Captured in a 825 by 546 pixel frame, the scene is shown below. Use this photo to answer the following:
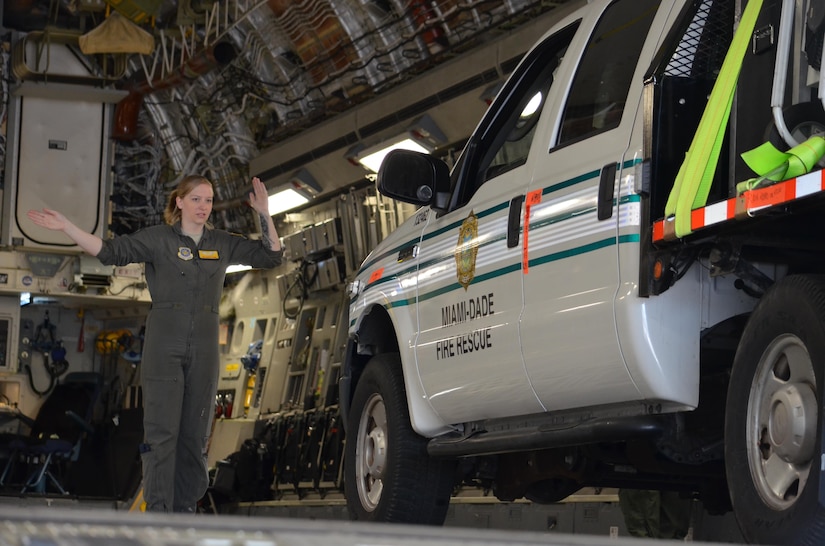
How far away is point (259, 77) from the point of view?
596 inches

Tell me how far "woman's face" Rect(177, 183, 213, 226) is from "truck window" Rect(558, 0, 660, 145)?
2.37m

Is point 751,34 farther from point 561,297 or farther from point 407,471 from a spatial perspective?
point 407,471

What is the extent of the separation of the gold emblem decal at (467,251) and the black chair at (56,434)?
11.6m

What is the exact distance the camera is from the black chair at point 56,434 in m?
16.3

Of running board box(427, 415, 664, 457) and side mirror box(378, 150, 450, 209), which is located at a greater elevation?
side mirror box(378, 150, 450, 209)

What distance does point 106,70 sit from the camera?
16297 mm

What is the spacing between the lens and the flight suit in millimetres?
6699

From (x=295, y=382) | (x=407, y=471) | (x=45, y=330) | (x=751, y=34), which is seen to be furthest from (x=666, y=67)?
(x=45, y=330)

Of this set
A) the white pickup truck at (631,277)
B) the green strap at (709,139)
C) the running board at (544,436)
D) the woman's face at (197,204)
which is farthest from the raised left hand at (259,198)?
the green strap at (709,139)

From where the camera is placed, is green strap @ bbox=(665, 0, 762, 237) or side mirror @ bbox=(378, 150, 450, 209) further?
side mirror @ bbox=(378, 150, 450, 209)

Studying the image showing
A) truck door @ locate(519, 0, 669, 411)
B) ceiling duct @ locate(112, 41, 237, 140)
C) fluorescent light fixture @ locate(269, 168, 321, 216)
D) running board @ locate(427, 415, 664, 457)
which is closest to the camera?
running board @ locate(427, 415, 664, 457)

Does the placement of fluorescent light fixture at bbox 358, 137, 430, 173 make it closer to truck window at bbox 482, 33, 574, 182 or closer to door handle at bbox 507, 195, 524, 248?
truck window at bbox 482, 33, 574, 182

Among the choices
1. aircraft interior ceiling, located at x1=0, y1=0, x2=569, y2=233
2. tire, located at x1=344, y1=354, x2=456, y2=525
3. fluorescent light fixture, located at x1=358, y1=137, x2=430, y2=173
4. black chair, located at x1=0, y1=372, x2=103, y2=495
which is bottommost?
tire, located at x1=344, y1=354, x2=456, y2=525

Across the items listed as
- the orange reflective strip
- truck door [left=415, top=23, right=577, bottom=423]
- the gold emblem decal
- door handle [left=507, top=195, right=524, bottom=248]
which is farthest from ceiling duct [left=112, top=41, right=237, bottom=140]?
the orange reflective strip
